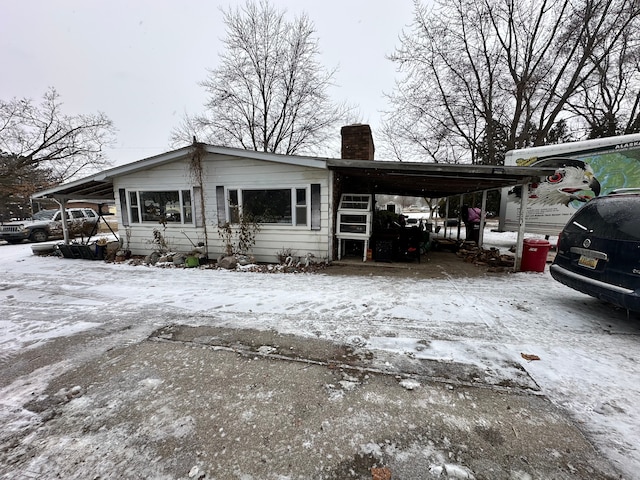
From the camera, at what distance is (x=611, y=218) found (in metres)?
3.50

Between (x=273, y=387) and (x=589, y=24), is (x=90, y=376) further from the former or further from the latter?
(x=589, y=24)

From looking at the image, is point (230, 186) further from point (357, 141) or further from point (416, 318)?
point (416, 318)

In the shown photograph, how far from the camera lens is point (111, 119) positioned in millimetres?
21828

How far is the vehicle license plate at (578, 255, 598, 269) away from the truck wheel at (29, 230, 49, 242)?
1985 centimetres

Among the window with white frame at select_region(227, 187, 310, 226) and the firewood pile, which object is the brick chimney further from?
the firewood pile

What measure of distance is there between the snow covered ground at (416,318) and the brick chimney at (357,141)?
389 cm

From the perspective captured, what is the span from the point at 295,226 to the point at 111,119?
78.1 ft

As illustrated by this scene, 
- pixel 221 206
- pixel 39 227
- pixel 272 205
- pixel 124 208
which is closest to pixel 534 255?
pixel 272 205

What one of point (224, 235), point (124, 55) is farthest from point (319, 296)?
point (124, 55)

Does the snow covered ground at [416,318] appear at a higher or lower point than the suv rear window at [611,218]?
lower

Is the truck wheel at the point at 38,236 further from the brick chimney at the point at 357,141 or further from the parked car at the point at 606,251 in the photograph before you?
the parked car at the point at 606,251

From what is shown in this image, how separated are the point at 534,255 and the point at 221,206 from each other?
26.7ft

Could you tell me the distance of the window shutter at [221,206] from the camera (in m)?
7.70

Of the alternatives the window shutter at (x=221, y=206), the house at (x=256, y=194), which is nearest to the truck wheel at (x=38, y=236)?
the house at (x=256, y=194)
